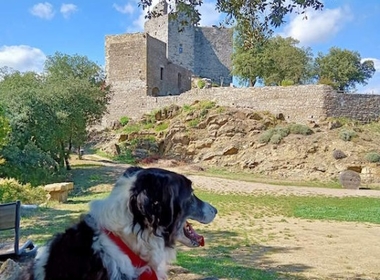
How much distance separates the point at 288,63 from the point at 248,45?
37.2 metres

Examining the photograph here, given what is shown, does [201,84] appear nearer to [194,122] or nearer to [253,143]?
[194,122]

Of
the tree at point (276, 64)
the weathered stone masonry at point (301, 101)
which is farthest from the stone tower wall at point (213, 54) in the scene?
the weathered stone masonry at point (301, 101)

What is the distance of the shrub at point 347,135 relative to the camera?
2738 cm

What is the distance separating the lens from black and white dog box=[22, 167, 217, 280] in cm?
209

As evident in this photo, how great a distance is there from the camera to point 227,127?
30.0m

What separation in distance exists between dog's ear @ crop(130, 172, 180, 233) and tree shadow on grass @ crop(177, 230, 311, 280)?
337 cm

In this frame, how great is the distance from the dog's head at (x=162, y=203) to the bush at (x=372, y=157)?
25.1m

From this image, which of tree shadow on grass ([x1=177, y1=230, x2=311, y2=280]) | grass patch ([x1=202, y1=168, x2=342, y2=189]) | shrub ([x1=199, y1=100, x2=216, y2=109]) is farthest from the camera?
shrub ([x1=199, y1=100, x2=216, y2=109])

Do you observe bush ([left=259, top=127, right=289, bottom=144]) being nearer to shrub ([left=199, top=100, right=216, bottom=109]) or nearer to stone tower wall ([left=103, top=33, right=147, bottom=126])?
shrub ([left=199, top=100, right=216, bottom=109])

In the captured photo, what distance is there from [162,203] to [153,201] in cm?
5

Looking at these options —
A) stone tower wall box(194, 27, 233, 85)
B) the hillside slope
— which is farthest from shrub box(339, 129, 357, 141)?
stone tower wall box(194, 27, 233, 85)

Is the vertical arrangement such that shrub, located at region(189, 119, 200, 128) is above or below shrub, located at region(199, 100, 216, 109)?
below

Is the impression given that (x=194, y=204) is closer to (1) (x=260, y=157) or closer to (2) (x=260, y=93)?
(1) (x=260, y=157)

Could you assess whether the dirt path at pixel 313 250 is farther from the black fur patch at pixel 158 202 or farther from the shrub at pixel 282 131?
the shrub at pixel 282 131
